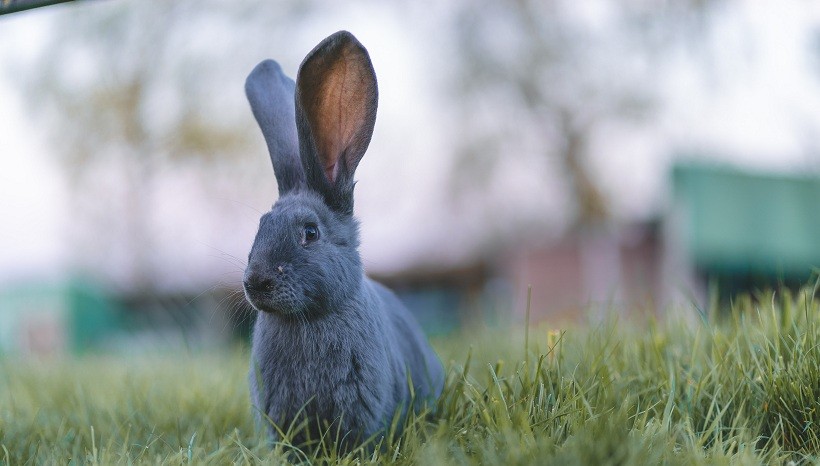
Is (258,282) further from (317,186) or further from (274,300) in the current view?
(317,186)

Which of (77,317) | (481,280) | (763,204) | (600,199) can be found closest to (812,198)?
(763,204)

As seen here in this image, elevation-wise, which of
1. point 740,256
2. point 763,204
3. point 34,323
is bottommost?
point 34,323

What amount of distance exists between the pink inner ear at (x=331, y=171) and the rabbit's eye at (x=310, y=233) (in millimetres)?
252

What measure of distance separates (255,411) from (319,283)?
59 centimetres

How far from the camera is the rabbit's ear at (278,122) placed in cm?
304

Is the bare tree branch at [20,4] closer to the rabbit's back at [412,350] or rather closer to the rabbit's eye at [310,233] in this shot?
the rabbit's eye at [310,233]

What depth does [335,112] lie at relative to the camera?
9.48 ft

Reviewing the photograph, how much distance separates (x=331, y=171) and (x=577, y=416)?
1.35 meters

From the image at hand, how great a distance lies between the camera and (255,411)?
2.87 m

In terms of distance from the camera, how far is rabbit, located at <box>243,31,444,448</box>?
8.71 feet

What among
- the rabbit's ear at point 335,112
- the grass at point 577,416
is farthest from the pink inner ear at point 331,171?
the grass at point 577,416

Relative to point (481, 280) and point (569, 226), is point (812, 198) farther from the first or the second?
point (481, 280)

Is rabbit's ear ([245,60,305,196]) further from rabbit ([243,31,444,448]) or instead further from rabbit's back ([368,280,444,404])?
rabbit's back ([368,280,444,404])

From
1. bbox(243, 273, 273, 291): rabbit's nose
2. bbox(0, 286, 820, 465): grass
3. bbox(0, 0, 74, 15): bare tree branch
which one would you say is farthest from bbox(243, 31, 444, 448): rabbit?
bbox(0, 0, 74, 15): bare tree branch
